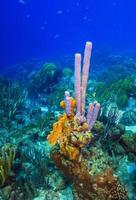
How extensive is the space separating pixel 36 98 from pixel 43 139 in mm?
5733

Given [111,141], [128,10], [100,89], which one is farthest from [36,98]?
[128,10]

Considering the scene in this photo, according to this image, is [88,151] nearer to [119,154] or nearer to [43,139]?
[119,154]

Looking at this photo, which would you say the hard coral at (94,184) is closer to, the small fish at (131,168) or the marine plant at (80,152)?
the marine plant at (80,152)

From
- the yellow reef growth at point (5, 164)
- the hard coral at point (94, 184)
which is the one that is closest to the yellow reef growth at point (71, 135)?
→ the hard coral at point (94, 184)

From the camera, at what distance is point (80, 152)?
205 inches

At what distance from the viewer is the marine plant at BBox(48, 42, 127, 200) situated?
4922mm

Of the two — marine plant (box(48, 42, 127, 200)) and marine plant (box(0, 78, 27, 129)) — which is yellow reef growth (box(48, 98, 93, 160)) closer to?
marine plant (box(48, 42, 127, 200))

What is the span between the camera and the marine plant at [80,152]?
4.92m

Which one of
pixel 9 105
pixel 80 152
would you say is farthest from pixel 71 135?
pixel 9 105

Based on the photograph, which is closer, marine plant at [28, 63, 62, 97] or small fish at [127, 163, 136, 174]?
small fish at [127, 163, 136, 174]

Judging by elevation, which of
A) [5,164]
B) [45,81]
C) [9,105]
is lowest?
[5,164]

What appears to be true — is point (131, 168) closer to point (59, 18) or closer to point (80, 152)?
point (80, 152)

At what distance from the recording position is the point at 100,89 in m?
11.9

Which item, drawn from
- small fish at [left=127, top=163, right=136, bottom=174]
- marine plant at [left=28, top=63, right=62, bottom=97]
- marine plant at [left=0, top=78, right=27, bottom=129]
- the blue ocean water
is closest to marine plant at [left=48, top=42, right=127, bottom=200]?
small fish at [left=127, top=163, right=136, bottom=174]
